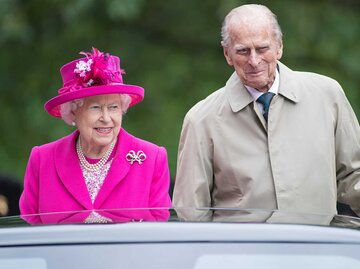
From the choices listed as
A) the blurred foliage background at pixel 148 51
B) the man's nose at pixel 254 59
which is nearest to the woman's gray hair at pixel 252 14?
the man's nose at pixel 254 59

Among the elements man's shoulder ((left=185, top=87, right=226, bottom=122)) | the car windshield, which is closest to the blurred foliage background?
man's shoulder ((left=185, top=87, right=226, bottom=122))

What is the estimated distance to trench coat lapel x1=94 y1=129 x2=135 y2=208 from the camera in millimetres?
5773

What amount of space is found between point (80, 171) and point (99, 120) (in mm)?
230

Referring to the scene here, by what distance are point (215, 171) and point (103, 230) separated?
1882 mm

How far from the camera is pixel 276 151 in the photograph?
19.3 feet

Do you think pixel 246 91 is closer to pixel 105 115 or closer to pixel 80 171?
pixel 105 115

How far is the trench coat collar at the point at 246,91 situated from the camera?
6.00 metres

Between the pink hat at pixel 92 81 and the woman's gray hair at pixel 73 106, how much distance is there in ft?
0.08

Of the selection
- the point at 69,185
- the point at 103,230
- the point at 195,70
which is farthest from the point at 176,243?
the point at 195,70

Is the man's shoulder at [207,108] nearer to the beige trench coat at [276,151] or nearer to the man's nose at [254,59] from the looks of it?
the beige trench coat at [276,151]

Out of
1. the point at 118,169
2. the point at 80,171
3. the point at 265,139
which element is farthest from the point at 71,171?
the point at 265,139

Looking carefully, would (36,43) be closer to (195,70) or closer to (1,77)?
(1,77)

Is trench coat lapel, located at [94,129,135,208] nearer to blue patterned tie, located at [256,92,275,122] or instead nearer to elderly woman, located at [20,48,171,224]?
elderly woman, located at [20,48,171,224]

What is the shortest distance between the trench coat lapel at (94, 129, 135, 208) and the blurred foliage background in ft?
22.6
